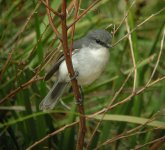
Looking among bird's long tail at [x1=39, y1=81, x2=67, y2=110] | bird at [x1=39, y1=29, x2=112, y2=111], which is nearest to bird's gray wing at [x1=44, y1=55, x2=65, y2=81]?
bird at [x1=39, y1=29, x2=112, y2=111]

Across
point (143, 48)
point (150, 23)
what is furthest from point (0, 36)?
point (150, 23)

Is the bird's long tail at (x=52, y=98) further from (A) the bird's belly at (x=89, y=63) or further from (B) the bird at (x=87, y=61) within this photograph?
(A) the bird's belly at (x=89, y=63)

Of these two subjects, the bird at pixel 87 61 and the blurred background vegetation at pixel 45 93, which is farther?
the blurred background vegetation at pixel 45 93

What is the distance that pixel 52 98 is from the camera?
3.32 metres

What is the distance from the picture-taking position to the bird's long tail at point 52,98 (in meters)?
3.26

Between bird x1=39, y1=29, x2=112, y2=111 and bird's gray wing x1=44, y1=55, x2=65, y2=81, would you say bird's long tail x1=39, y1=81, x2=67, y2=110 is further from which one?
bird's gray wing x1=44, y1=55, x2=65, y2=81

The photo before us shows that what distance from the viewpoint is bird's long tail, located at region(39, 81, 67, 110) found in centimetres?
326

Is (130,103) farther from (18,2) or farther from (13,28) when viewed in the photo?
(13,28)

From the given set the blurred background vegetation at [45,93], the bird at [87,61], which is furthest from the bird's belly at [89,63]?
the blurred background vegetation at [45,93]

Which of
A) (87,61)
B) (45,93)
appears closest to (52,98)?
(45,93)

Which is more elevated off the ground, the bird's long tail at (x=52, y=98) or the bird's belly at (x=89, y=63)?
the bird's belly at (x=89, y=63)

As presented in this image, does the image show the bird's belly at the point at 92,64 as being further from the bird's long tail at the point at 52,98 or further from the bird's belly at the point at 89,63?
the bird's long tail at the point at 52,98

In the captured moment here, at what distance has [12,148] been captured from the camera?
3514 mm

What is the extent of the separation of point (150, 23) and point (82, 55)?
7.33 feet
